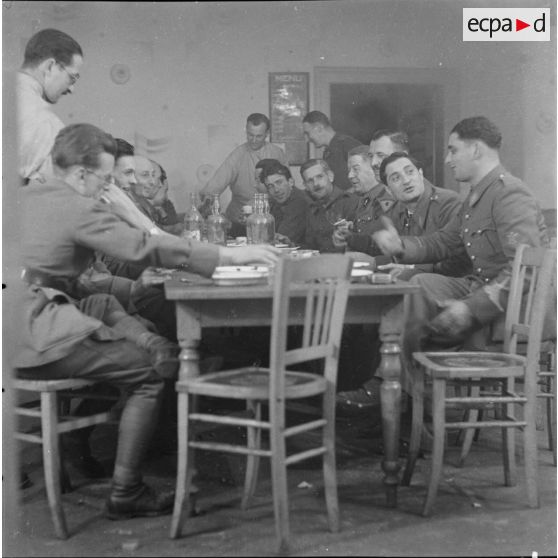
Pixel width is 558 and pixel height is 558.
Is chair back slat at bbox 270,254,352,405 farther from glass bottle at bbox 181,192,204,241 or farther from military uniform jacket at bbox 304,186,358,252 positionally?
military uniform jacket at bbox 304,186,358,252

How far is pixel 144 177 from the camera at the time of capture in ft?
12.9

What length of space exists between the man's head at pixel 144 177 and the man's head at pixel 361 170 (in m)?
1.09

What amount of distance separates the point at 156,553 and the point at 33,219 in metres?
1.13

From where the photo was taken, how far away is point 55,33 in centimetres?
278

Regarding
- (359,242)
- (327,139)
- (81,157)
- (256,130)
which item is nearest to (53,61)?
(81,157)

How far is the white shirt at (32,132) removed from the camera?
2.60 meters

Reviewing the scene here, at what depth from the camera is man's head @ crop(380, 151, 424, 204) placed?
3.91 meters

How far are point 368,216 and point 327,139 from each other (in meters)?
0.55

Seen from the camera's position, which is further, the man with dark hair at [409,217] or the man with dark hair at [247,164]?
the man with dark hair at [247,164]

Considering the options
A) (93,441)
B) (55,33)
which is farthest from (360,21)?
(93,441)

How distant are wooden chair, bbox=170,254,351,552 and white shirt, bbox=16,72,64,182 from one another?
98 cm

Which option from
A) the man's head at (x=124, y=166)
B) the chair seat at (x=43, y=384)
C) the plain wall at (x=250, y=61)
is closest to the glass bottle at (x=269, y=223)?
the plain wall at (x=250, y=61)

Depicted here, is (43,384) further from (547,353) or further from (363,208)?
(363,208)

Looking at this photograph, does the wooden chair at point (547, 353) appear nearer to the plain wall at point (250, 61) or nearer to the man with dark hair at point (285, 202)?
the plain wall at point (250, 61)
